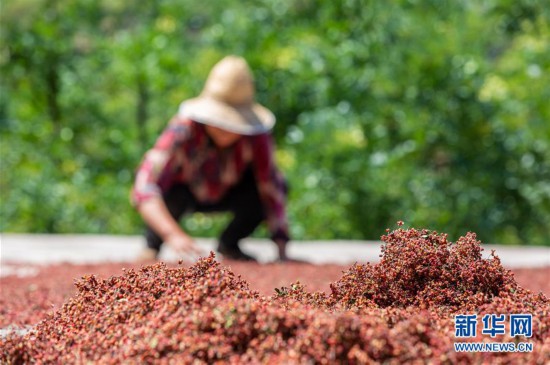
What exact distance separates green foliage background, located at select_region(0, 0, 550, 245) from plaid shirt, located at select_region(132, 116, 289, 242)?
1.98 meters

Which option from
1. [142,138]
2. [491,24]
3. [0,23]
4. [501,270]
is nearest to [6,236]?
[142,138]

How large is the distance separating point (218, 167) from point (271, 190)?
0.36 meters

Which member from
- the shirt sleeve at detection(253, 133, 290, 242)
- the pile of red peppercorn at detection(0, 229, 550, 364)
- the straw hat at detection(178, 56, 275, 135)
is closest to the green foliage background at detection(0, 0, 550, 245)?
the shirt sleeve at detection(253, 133, 290, 242)

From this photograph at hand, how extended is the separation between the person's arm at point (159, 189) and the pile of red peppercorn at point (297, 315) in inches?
95.9

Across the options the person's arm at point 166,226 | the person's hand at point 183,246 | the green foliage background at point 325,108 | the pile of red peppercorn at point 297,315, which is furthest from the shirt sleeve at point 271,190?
the pile of red peppercorn at point 297,315

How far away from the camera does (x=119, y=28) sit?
33.9ft

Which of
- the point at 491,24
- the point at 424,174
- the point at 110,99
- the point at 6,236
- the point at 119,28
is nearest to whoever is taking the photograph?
the point at 6,236

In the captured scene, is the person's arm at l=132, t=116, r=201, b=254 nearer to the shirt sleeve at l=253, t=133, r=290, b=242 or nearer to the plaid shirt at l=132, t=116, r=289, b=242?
the plaid shirt at l=132, t=116, r=289, b=242

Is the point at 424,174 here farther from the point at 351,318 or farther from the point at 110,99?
the point at 351,318

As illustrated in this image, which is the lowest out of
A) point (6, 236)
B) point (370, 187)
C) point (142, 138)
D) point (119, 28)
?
point (6, 236)

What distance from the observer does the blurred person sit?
16.9ft

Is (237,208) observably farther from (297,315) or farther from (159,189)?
(297,315)

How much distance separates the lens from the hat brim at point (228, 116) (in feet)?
16.9

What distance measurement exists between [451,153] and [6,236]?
11.9 feet
